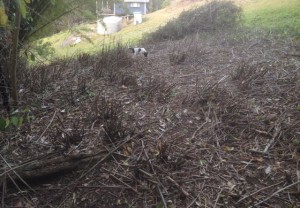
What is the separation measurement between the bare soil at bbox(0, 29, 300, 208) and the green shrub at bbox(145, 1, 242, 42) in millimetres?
6183

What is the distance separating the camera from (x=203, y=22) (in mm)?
10570

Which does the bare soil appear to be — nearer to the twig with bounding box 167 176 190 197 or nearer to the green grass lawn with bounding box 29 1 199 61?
the twig with bounding box 167 176 190 197

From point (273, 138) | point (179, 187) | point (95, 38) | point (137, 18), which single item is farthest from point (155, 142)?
point (137, 18)

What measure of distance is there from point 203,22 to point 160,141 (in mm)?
9030

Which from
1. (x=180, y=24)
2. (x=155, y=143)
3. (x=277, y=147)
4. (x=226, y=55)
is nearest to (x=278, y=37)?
(x=226, y=55)

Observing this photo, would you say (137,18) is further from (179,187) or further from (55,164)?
(179,187)

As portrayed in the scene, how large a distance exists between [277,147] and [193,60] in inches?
145

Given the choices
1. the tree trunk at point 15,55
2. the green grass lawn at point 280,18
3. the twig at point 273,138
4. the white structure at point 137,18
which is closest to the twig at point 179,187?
the twig at point 273,138

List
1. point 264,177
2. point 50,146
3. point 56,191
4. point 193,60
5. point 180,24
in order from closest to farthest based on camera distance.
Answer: point 56,191 < point 264,177 < point 50,146 < point 193,60 < point 180,24

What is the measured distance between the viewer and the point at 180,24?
10531 mm

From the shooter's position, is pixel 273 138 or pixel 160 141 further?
pixel 273 138

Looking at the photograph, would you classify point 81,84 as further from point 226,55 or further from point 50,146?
point 226,55

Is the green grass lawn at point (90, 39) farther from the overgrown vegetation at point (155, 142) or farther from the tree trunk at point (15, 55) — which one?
the tree trunk at point (15, 55)

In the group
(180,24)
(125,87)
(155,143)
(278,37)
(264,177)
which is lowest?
(264,177)
